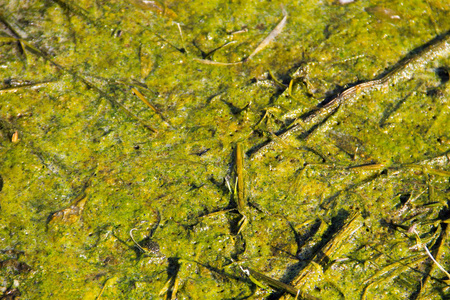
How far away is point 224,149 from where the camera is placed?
238cm

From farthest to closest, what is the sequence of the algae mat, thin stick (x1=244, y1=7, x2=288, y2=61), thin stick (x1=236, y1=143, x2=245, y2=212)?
thin stick (x1=244, y1=7, x2=288, y2=61)
thin stick (x1=236, y1=143, x2=245, y2=212)
the algae mat

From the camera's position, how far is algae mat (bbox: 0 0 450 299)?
6.43 feet

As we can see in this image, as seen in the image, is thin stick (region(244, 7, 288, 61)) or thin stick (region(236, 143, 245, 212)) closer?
thin stick (region(236, 143, 245, 212))

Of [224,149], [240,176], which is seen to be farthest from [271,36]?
[240,176]

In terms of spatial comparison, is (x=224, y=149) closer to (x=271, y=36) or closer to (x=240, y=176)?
(x=240, y=176)

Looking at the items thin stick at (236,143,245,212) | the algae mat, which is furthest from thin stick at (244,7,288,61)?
thin stick at (236,143,245,212)

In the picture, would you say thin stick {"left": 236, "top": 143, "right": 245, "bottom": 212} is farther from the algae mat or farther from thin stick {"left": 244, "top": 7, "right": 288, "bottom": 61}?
thin stick {"left": 244, "top": 7, "right": 288, "bottom": 61}

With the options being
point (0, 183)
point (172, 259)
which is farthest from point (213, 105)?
point (0, 183)

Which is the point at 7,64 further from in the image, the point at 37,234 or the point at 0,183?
the point at 37,234

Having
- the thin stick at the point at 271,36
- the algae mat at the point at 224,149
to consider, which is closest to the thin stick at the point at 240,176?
the algae mat at the point at 224,149

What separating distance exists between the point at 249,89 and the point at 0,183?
1704 millimetres

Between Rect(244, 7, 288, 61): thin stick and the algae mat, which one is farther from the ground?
Rect(244, 7, 288, 61): thin stick

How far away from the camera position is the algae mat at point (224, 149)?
1.96 meters

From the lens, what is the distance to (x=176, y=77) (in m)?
2.70
